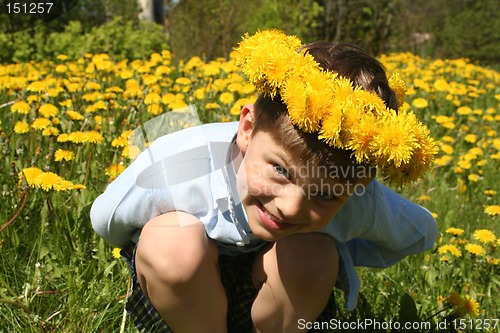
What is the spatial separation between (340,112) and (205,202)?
1.32 feet

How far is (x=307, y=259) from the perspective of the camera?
4.28 feet

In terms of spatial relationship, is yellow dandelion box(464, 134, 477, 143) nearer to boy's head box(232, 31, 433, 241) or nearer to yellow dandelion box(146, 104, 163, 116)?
yellow dandelion box(146, 104, 163, 116)

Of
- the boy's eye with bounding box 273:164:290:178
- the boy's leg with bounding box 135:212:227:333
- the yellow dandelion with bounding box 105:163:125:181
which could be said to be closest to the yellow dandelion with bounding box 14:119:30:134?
the yellow dandelion with bounding box 105:163:125:181

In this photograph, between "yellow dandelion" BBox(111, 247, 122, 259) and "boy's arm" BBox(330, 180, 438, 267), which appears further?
"yellow dandelion" BBox(111, 247, 122, 259)

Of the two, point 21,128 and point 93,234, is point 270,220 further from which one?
point 21,128

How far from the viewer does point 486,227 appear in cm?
221

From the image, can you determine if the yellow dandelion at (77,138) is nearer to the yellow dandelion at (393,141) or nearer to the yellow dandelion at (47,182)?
the yellow dandelion at (47,182)

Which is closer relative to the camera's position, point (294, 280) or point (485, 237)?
point (294, 280)

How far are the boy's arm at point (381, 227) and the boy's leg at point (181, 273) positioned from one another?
289 mm

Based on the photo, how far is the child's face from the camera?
117 centimetres

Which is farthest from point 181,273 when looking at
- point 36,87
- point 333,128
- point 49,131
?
point 36,87

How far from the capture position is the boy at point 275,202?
1139mm

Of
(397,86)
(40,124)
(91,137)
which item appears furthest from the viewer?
(40,124)

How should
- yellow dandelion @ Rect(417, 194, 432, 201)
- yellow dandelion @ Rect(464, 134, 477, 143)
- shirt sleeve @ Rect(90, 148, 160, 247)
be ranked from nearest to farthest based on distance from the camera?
shirt sleeve @ Rect(90, 148, 160, 247), yellow dandelion @ Rect(417, 194, 432, 201), yellow dandelion @ Rect(464, 134, 477, 143)
